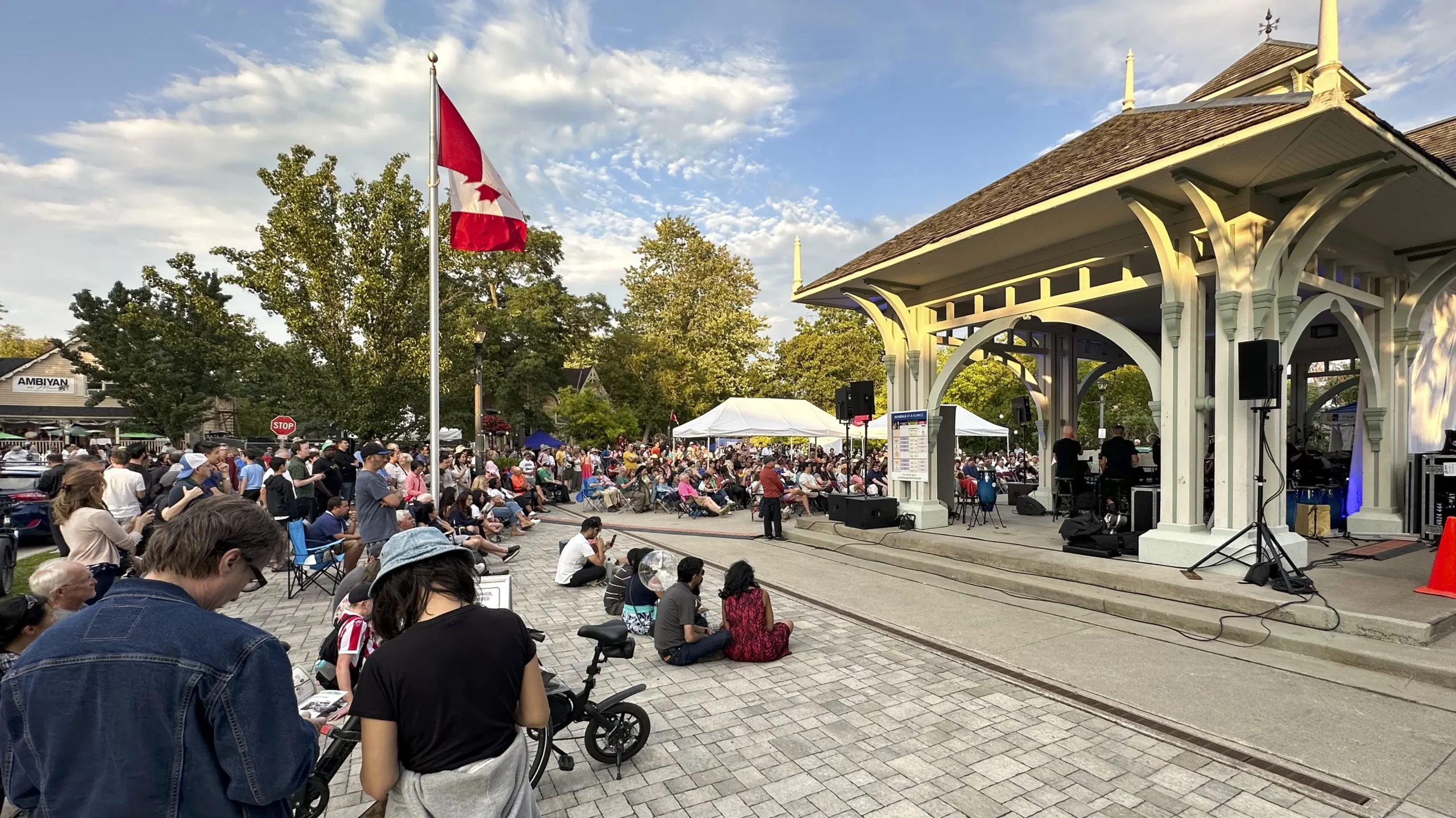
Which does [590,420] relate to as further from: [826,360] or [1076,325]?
[1076,325]

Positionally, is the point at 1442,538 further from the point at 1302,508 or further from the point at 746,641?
the point at 746,641

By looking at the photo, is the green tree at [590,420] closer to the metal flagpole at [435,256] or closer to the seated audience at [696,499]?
the seated audience at [696,499]

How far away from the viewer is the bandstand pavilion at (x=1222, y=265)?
6.86 metres

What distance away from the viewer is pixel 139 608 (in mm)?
1488

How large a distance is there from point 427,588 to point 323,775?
1.78 metres

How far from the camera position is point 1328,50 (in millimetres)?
5758

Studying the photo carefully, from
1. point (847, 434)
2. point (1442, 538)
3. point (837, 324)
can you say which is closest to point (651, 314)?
point (837, 324)

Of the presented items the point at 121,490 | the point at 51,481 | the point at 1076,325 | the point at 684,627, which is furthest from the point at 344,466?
the point at 1076,325

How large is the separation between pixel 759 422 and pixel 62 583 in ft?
49.0

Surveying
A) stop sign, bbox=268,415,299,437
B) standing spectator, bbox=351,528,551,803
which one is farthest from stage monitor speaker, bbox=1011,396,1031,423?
stop sign, bbox=268,415,299,437

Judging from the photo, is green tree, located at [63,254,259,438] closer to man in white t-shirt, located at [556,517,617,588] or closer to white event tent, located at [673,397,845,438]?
white event tent, located at [673,397,845,438]

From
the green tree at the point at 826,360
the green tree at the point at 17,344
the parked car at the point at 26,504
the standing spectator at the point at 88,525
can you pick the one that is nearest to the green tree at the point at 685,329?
the green tree at the point at 826,360

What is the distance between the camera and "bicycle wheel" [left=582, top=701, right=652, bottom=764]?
393 cm

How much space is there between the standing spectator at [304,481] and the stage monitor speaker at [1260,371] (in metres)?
12.3
